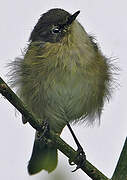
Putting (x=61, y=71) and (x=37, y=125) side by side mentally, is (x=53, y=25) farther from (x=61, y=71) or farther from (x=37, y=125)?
(x=37, y=125)

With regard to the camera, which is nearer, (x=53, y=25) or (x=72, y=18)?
(x=72, y=18)

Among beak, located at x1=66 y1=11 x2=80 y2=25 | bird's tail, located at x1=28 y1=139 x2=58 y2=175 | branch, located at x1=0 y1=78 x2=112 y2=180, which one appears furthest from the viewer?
bird's tail, located at x1=28 y1=139 x2=58 y2=175

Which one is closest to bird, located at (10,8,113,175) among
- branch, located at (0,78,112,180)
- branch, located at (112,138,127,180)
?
branch, located at (0,78,112,180)

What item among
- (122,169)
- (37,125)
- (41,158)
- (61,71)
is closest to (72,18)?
(61,71)

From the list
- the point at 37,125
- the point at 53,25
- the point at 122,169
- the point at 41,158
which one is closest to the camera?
the point at 122,169

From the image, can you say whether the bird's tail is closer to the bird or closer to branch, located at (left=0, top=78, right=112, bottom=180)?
the bird

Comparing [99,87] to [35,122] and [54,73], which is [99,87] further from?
[35,122]
